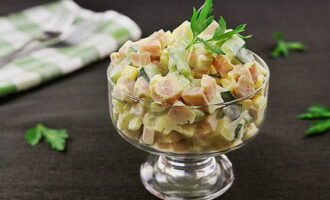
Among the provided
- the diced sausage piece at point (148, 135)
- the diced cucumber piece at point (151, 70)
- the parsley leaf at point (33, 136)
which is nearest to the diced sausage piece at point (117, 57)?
the diced cucumber piece at point (151, 70)

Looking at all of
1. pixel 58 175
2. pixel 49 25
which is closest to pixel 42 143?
pixel 58 175

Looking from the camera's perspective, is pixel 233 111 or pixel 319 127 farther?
pixel 319 127

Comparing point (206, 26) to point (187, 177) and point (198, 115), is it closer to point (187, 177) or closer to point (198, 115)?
point (198, 115)

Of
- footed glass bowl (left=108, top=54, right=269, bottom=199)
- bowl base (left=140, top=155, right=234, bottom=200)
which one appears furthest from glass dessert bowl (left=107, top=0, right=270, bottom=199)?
bowl base (left=140, top=155, right=234, bottom=200)

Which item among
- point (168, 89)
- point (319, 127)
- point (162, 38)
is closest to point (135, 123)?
point (168, 89)

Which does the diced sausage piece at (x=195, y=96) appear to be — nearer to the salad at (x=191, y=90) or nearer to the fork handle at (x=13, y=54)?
the salad at (x=191, y=90)

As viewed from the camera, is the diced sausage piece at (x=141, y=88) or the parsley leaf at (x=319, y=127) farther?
the parsley leaf at (x=319, y=127)
